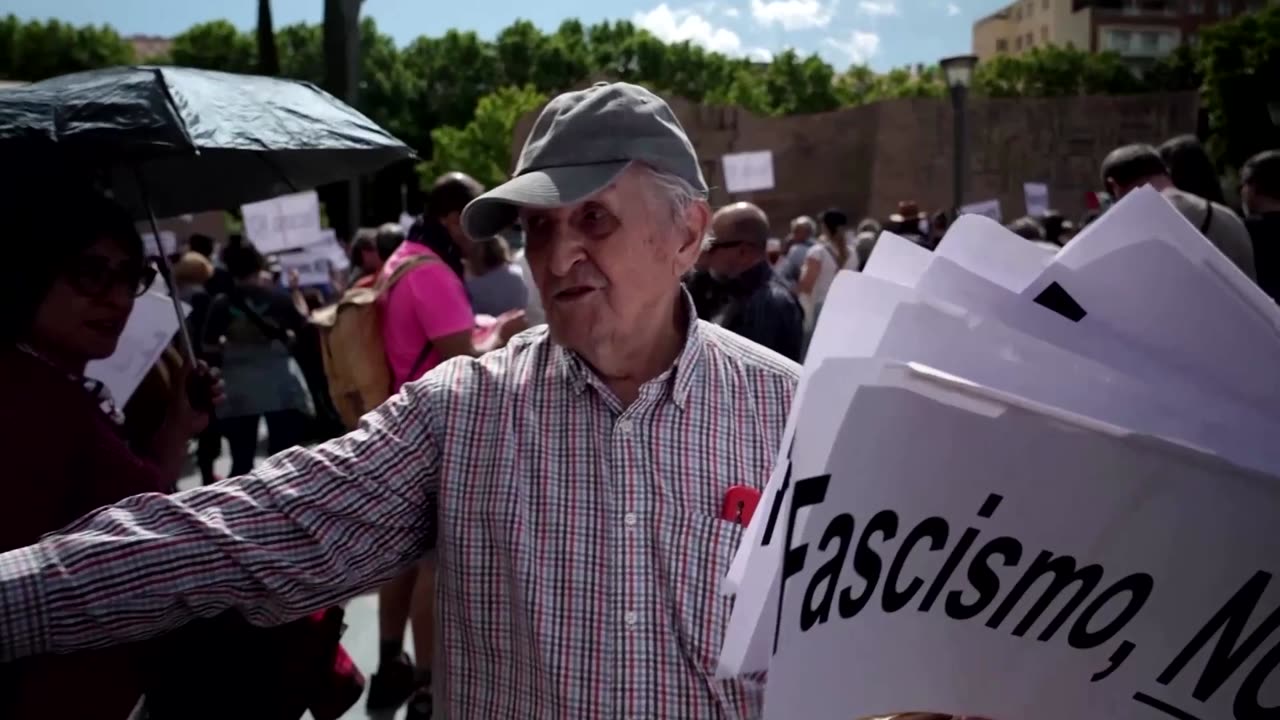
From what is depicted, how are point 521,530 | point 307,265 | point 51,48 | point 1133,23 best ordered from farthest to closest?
1. point 1133,23
2. point 51,48
3. point 307,265
4. point 521,530

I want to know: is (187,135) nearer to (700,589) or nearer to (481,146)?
(700,589)

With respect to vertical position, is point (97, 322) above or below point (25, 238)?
below

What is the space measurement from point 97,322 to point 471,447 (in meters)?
0.91

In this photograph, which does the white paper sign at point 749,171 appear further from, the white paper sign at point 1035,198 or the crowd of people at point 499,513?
the crowd of people at point 499,513

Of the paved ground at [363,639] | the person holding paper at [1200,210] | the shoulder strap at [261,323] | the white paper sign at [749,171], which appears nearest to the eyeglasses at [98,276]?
the paved ground at [363,639]

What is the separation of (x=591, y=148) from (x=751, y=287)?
134 inches

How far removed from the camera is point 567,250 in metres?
1.65

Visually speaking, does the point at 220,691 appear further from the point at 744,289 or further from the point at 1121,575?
the point at 744,289

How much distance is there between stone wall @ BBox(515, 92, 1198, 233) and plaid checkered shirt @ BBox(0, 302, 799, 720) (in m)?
33.5

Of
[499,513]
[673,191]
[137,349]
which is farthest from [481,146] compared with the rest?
[499,513]

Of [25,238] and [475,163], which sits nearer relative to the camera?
[25,238]

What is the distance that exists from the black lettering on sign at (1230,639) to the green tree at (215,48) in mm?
67816

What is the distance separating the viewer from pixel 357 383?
4.26 metres

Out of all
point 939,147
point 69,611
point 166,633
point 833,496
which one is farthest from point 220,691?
point 939,147
